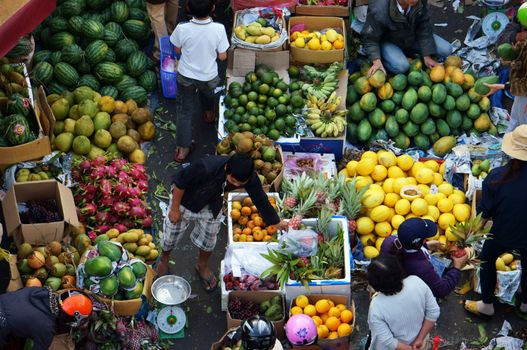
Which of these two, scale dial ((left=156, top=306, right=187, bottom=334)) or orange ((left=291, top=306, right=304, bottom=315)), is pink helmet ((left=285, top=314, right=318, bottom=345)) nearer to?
orange ((left=291, top=306, right=304, bottom=315))

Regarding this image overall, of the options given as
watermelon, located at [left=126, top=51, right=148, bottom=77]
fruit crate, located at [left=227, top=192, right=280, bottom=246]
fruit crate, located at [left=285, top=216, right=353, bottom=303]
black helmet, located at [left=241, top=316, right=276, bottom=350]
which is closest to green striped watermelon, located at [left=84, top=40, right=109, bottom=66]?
watermelon, located at [left=126, top=51, right=148, bottom=77]

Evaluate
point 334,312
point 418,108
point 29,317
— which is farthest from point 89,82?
point 334,312

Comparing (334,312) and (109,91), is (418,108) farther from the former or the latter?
(109,91)

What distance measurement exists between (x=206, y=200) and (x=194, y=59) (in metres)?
1.84

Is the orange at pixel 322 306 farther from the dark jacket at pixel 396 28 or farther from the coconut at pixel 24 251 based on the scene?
the dark jacket at pixel 396 28

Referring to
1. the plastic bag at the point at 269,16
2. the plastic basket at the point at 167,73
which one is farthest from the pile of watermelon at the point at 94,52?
the plastic bag at the point at 269,16

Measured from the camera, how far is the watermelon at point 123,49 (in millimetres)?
8383

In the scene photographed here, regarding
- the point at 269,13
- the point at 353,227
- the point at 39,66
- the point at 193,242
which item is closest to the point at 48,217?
the point at 193,242

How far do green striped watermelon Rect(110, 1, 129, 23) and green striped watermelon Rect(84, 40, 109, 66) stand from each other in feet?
1.69

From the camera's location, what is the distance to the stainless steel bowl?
254 inches

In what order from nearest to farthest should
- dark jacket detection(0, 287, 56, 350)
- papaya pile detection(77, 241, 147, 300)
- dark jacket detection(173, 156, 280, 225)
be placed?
dark jacket detection(0, 287, 56, 350) < dark jacket detection(173, 156, 280, 225) < papaya pile detection(77, 241, 147, 300)

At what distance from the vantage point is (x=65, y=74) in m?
8.02

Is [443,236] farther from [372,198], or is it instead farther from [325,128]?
[325,128]

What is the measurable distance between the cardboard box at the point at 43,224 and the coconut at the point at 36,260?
0.36m
